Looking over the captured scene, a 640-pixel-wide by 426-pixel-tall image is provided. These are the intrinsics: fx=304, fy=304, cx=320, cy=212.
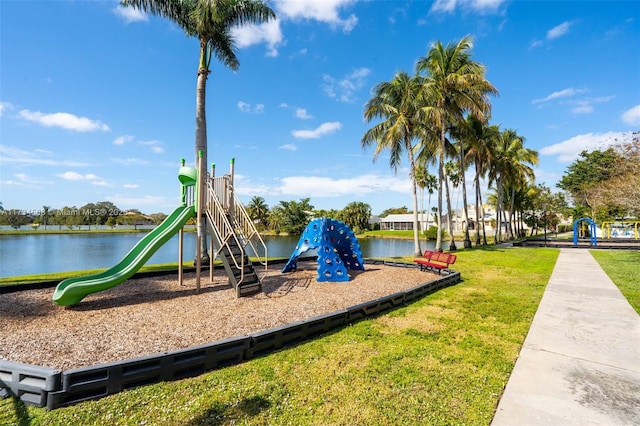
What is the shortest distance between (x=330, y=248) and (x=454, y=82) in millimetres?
15326

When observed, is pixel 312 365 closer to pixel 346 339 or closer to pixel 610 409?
pixel 346 339

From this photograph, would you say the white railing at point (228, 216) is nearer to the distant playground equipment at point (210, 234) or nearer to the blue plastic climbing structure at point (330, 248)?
the distant playground equipment at point (210, 234)

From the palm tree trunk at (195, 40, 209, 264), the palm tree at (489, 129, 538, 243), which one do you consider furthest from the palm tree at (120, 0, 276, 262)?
the palm tree at (489, 129, 538, 243)

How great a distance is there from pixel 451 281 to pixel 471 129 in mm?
17488

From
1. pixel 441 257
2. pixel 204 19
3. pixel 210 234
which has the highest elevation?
pixel 204 19

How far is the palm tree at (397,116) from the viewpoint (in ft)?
60.3

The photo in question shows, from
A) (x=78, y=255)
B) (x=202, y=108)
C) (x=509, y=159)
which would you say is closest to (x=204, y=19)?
(x=202, y=108)

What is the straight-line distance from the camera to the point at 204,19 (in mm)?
11727

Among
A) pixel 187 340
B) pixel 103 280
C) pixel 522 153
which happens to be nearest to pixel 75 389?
pixel 187 340

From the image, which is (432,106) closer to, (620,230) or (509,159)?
(509,159)

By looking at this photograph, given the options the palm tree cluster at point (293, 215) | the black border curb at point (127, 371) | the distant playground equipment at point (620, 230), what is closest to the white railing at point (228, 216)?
the black border curb at point (127, 371)

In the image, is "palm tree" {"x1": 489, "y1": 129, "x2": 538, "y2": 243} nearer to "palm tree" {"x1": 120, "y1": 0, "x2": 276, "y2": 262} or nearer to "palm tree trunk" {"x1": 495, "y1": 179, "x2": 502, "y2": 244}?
"palm tree trunk" {"x1": 495, "y1": 179, "x2": 502, "y2": 244}

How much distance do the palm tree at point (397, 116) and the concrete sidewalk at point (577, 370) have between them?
11631mm

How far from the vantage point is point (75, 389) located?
3.44m
